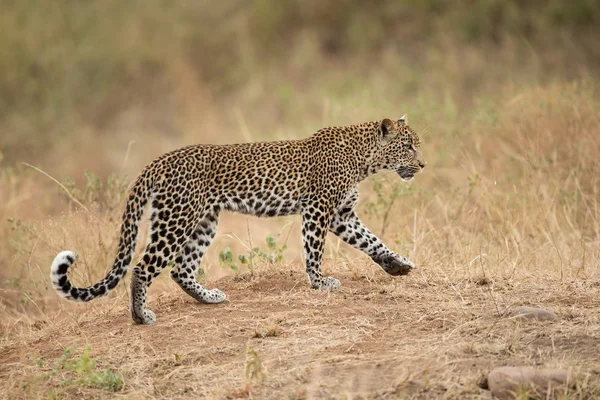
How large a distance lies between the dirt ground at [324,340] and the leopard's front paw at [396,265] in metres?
0.10

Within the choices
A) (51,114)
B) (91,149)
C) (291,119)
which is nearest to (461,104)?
(291,119)

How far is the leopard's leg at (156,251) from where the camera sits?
314 inches

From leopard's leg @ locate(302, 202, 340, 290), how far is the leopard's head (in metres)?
0.86

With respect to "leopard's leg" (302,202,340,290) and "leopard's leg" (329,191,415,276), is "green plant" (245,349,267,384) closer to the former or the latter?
"leopard's leg" (302,202,340,290)

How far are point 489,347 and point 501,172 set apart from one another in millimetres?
6474

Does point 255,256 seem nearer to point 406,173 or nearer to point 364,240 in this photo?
point 364,240

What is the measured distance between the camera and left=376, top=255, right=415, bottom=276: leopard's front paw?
8.77 metres

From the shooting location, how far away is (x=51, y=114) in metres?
20.8

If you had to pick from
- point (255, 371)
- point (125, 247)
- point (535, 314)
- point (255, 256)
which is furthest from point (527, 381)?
point (255, 256)

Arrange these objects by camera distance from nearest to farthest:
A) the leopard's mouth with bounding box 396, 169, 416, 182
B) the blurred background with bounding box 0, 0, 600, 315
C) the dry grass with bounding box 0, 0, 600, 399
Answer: the dry grass with bounding box 0, 0, 600, 399
the leopard's mouth with bounding box 396, 169, 416, 182
the blurred background with bounding box 0, 0, 600, 315

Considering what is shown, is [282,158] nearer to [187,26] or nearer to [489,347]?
[489,347]

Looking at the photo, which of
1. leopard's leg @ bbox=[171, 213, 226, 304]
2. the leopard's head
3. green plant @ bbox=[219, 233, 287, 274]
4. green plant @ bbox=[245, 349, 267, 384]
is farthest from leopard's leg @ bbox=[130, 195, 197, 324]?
the leopard's head

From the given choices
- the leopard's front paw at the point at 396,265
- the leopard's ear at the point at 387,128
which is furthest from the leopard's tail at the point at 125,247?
the leopard's ear at the point at 387,128

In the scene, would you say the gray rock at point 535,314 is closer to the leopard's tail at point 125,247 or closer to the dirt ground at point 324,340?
the dirt ground at point 324,340
